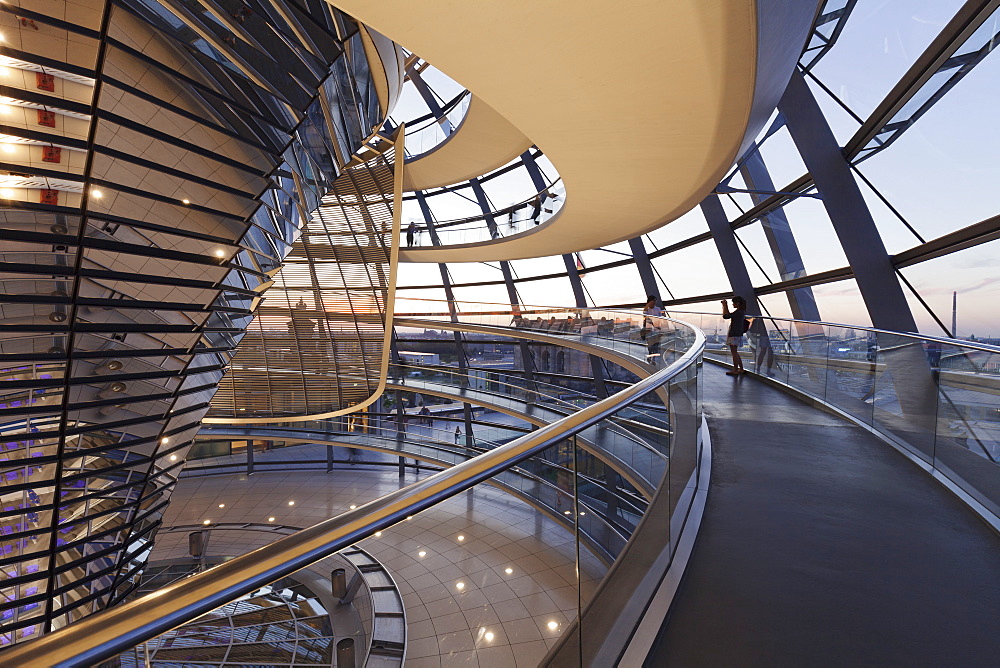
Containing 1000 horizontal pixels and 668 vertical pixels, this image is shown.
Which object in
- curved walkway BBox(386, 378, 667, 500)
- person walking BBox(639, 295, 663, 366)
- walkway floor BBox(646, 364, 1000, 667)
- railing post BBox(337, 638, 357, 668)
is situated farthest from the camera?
person walking BBox(639, 295, 663, 366)

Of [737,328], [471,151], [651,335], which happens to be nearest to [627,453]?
[737,328]

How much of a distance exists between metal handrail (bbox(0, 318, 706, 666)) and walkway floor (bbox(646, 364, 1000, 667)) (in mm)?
1555

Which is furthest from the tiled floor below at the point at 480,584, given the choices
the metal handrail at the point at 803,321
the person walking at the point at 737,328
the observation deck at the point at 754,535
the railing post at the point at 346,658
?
the person walking at the point at 737,328

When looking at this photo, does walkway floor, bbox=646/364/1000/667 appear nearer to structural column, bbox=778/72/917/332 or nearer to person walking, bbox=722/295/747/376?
structural column, bbox=778/72/917/332

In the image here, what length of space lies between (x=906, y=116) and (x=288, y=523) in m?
19.6

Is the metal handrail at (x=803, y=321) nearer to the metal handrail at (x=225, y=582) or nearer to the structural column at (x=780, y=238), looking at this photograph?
the structural column at (x=780, y=238)

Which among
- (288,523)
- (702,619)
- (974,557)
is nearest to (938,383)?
(974,557)

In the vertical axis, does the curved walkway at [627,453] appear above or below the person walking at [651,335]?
below

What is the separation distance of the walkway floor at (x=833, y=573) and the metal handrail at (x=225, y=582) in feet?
5.10

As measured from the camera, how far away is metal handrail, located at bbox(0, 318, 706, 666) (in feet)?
2.59

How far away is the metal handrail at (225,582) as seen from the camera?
2.59 ft

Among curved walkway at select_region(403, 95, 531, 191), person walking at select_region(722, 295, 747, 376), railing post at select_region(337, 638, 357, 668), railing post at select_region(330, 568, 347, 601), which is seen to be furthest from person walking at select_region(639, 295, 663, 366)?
railing post at select_region(337, 638, 357, 668)

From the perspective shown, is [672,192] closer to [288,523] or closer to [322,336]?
[322,336]

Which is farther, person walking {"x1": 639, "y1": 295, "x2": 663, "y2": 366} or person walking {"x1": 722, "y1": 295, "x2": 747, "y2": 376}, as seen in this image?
person walking {"x1": 639, "y1": 295, "x2": 663, "y2": 366}
